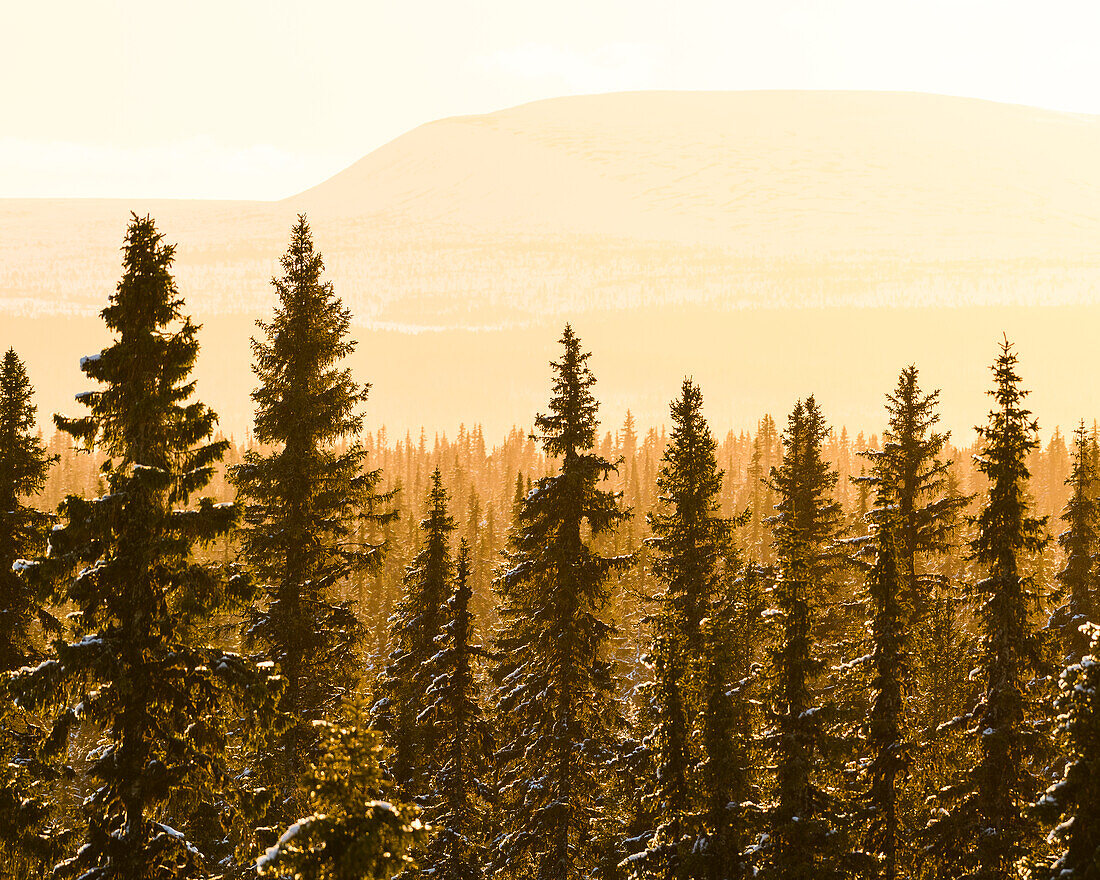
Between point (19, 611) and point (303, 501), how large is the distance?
6.34 m

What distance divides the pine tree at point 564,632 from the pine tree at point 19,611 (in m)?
11.5

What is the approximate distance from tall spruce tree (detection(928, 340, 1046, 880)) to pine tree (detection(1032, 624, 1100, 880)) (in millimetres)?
8529

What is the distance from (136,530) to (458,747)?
61.2 feet

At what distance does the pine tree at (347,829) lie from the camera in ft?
40.6

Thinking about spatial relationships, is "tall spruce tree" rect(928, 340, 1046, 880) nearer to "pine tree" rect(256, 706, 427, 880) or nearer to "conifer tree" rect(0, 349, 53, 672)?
"pine tree" rect(256, 706, 427, 880)

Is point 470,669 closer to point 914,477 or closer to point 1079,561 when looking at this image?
point 914,477

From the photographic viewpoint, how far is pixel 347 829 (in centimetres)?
1258

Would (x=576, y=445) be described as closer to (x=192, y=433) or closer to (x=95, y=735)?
(x=192, y=433)

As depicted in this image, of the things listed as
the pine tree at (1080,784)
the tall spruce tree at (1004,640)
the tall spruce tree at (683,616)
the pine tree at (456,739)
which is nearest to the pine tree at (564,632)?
the tall spruce tree at (683,616)

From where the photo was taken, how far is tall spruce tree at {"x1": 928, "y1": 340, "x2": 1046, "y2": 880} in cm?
2441

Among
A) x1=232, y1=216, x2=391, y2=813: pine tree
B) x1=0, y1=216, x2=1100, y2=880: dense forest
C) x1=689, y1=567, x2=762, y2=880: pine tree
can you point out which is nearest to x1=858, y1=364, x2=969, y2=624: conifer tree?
x1=0, y1=216, x2=1100, y2=880: dense forest

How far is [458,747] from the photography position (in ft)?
103

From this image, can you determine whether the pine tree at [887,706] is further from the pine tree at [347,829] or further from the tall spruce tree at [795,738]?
the pine tree at [347,829]

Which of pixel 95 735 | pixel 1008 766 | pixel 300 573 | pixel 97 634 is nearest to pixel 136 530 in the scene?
pixel 97 634
